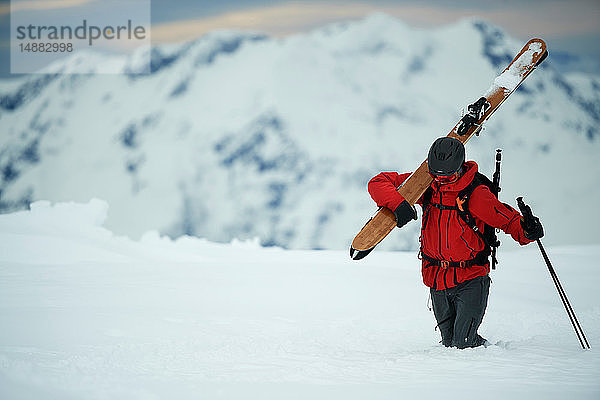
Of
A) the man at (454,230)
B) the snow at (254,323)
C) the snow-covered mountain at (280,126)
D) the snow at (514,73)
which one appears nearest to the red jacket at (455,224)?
the man at (454,230)

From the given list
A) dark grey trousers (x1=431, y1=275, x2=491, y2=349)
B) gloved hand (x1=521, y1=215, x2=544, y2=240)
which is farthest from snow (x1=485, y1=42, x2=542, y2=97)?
dark grey trousers (x1=431, y1=275, x2=491, y2=349)

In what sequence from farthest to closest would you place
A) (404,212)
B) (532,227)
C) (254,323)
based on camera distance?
(254,323) → (404,212) → (532,227)

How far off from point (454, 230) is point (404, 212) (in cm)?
27

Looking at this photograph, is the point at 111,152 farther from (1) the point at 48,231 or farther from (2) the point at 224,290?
(2) the point at 224,290

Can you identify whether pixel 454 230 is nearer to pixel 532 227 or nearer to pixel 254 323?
pixel 532 227

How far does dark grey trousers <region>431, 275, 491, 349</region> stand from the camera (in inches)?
115

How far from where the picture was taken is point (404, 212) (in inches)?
112

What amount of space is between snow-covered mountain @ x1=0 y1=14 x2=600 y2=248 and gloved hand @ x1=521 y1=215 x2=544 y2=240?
1091 cm

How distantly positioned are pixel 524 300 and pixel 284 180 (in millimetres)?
11204

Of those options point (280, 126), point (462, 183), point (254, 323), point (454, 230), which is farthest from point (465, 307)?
point (280, 126)

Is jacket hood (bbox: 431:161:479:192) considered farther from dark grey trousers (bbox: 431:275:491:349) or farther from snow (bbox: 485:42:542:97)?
snow (bbox: 485:42:542:97)

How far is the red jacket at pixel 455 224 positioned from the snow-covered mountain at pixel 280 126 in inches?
421

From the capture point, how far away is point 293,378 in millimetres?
2318

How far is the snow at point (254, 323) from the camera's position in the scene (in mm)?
2201
